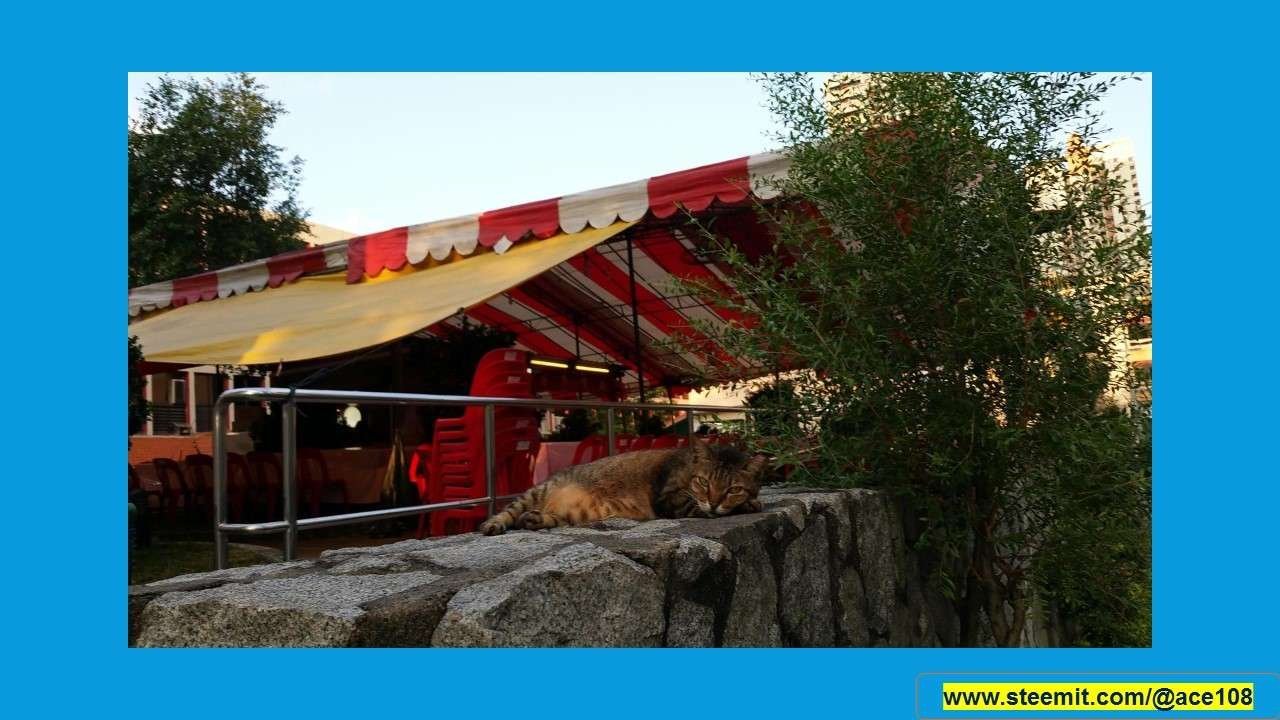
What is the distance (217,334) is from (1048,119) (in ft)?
18.6

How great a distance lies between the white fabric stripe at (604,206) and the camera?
19.6ft

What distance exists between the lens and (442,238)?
6.78 meters

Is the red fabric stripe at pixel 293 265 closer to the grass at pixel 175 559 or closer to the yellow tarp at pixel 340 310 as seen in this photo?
the yellow tarp at pixel 340 310

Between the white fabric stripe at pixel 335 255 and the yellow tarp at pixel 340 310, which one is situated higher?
the white fabric stripe at pixel 335 255

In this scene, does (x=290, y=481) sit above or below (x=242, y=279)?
below

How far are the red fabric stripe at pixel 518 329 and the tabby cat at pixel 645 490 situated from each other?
5906 millimetres

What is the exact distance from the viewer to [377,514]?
11.2ft

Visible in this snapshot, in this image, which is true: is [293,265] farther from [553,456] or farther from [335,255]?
[553,456]

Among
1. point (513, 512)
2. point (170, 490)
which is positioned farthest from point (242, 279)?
point (513, 512)

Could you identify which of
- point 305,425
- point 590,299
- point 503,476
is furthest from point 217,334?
point 590,299

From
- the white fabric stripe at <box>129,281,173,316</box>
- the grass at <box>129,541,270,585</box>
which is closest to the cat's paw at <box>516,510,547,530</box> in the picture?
the grass at <box>129,541,270,585</box>

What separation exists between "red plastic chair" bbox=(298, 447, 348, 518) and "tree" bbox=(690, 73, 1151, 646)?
410 centimetres

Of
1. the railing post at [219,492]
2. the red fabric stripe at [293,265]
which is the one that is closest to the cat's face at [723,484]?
the railing post at [219,492]

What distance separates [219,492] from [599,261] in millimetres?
5701
